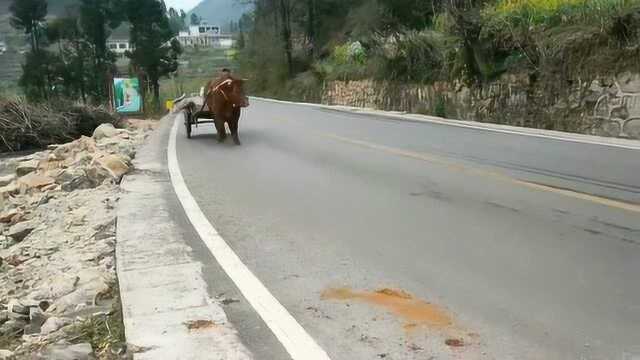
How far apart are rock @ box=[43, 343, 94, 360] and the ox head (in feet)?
41.2

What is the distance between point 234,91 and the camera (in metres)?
16.7

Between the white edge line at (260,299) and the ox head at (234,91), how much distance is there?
27.2 feet

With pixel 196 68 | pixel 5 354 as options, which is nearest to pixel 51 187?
pixel 5 354

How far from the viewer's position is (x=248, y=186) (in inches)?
409

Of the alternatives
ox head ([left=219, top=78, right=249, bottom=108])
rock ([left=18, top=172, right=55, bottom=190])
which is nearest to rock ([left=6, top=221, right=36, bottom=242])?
rock ([left=18, top=172, right=55, bottom=190])

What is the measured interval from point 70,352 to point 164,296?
1056mm

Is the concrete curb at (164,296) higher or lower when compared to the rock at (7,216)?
higher

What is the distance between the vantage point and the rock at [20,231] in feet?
32.9

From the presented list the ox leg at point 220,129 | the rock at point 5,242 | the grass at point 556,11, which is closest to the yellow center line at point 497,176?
the ox leg at point 220,129

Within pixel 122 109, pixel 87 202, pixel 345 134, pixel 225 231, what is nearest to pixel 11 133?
pixel 122 109

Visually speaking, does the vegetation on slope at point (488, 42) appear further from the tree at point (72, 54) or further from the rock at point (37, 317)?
the tree at point (72, 54)

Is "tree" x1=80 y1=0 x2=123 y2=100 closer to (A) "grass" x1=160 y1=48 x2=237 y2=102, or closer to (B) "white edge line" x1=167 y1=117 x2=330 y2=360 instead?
(A) "grass" x1=160 y1=48 x2=237 y2=102

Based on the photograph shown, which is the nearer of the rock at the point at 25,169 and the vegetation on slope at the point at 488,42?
the vegetation on slope at the point at 488,42

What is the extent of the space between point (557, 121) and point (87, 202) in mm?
11900
